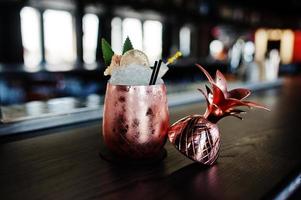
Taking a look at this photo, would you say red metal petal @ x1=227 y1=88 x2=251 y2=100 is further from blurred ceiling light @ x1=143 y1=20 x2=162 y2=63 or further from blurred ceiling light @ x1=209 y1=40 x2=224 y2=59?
blurred ceiling light @ x1=209 y1=40 x2=224 y2=59

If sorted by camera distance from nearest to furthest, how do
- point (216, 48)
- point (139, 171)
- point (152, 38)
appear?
point (139, 171) → point (152, 38) → point (216, 48)

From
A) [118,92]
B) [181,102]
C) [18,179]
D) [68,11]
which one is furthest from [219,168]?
[68,11]

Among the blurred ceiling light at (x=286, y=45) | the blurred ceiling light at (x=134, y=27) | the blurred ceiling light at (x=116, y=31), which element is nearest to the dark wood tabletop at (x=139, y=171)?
the blurred ceiling light at (x=116, y=31)

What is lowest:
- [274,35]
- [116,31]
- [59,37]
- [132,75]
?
[132,75]

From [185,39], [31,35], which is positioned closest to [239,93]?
[31,35]

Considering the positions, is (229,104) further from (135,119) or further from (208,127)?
(135,119)

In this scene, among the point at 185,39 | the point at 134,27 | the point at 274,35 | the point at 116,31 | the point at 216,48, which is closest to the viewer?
the point at 116,31

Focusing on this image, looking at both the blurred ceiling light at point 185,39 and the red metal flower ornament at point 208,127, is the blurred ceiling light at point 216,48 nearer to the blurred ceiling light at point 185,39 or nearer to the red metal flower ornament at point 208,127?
the blurred ceiling light at point 185,39
